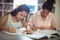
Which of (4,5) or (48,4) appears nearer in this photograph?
(4,5)

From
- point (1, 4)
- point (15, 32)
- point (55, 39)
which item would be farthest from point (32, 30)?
point (1, 4)

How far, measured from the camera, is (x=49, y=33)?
164 cm

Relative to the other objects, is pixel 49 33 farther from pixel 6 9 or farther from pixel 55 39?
pixel 6 9

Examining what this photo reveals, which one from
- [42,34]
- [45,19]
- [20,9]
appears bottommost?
[42,34]

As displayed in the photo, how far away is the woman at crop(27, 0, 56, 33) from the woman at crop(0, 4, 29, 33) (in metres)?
0.13

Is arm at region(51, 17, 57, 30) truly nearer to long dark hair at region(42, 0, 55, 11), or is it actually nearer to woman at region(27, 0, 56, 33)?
woman at region(27, 0, 56, 33)

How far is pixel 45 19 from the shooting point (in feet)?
5.68

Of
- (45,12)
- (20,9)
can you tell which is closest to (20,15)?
(20,9)

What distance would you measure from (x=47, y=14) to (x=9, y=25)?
42 centimetres

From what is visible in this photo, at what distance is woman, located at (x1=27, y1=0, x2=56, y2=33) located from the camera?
1.71m

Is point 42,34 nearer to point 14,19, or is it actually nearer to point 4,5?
point 14,19

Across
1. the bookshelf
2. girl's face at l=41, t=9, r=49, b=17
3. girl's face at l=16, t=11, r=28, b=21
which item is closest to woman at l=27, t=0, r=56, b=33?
girl's face at l=41, t=9, r=49, b=17

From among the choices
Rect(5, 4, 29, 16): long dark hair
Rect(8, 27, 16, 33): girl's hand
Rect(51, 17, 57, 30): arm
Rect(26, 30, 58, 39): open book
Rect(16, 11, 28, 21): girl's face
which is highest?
Rect(5, 4, 29, 16): long dark hair

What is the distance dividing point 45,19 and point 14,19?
334mm
